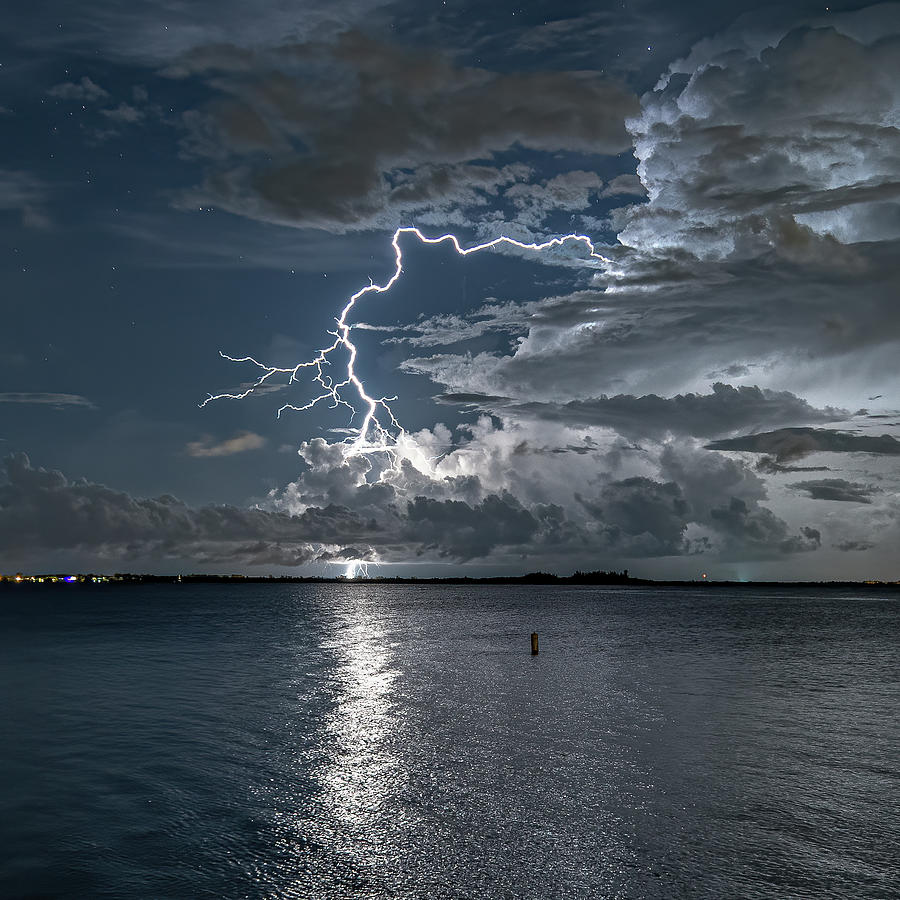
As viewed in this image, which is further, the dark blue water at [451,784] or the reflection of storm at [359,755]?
the reflection of storm at [359,755]

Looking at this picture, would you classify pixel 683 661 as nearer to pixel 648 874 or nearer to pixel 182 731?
pixel 182 731

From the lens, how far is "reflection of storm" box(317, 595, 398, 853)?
54.1ft

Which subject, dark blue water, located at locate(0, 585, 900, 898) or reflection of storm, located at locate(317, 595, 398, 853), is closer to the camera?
dark blue water, located at locate(0, 585, 900, 898)

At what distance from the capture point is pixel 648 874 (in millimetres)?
13008

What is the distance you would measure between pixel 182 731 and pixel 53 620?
293 feet

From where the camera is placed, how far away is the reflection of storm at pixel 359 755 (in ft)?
54.1

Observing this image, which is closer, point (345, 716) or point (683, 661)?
point (345, 716)

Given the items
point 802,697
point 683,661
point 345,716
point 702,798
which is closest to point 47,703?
point 345,716

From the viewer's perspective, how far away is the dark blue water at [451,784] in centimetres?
1323

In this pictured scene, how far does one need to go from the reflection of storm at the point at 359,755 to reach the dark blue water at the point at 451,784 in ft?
0.33

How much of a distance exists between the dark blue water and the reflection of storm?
10 centimetres

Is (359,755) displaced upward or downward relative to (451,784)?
downward

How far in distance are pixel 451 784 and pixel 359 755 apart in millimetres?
4561

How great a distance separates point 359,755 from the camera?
22.5 meters
